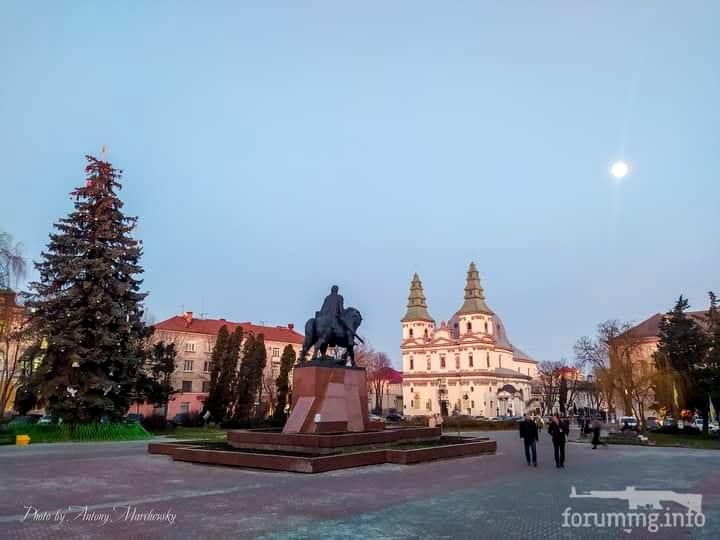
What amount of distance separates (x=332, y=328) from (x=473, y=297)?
283 feet

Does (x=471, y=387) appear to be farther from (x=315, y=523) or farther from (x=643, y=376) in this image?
(x=315, y=523)

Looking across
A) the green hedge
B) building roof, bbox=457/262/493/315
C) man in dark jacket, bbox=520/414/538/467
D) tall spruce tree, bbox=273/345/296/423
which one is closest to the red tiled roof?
tall spruce tree, bbox=273/345/296/423

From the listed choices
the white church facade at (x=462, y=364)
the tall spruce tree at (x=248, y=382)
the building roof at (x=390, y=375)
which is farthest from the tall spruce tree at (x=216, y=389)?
the white church facade at (x=462, y=364)

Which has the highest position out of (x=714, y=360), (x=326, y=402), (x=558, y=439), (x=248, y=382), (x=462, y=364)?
(x=462, y=364)

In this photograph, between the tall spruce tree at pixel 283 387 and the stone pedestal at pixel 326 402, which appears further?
the tall spruce tree at pixel 283 387

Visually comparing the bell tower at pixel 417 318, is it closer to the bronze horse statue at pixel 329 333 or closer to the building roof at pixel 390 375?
the building roof at pixel 390 375

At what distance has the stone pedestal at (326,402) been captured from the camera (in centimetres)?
1923

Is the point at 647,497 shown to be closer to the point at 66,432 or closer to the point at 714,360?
the point at 66,432

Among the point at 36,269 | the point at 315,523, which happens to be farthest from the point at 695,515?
the point at 36,269

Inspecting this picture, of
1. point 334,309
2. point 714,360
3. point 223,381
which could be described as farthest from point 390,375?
point 334,309

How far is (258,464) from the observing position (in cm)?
1544

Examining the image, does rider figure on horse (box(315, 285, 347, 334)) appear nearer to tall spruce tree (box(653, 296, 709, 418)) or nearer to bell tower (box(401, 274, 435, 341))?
tall spruce tree (box(653, 296, 709, 418))

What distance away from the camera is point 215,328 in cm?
7225

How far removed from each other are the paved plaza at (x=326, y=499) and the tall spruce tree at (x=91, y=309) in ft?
40.9
